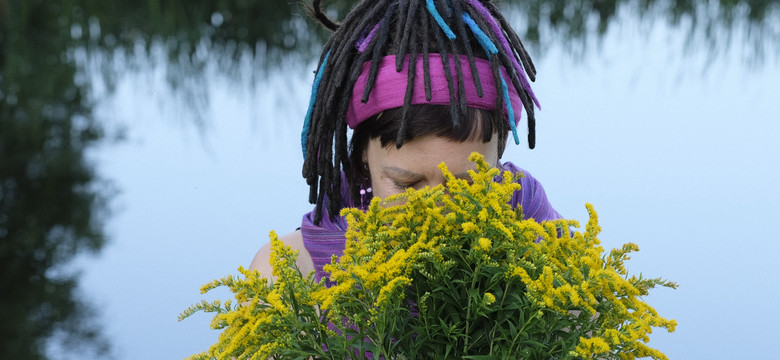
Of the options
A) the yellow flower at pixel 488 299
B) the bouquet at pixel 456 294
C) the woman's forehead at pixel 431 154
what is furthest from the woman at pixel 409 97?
the yellow flower at pixel 488 299

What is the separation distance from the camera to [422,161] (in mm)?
1487

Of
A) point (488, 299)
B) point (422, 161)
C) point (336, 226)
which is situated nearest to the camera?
point (488, 299)

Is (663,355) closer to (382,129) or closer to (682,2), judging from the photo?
(382,129)

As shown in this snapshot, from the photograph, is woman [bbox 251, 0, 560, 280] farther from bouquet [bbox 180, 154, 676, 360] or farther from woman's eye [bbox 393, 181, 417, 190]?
bouquet [bbox 180, 154, 676, 360]

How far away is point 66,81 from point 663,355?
163 inches

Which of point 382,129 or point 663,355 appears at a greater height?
point 382,129

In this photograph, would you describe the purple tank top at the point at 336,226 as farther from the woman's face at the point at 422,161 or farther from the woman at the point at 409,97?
the woman's face at the point at 422,161

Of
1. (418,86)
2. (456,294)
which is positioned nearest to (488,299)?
(456,294)

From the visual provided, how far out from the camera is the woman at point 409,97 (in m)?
1.51

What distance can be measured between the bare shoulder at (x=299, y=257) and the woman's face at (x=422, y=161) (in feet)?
1.22

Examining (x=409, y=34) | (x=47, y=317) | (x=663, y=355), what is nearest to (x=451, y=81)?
(x=409, y=34)

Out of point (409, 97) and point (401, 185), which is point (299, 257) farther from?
point (409, 97)

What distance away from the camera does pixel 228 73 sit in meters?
4.46

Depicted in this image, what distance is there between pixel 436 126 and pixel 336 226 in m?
0.43
